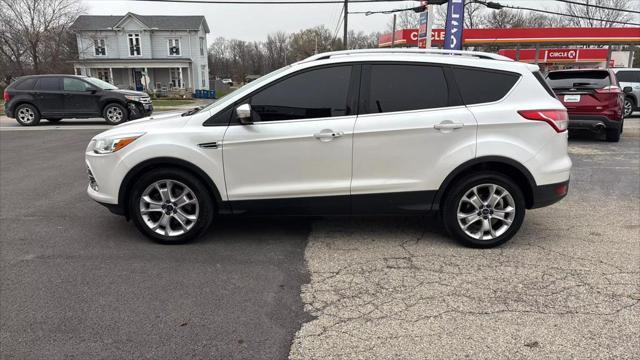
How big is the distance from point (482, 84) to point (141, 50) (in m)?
44.8

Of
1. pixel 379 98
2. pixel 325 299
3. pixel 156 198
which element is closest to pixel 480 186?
pixel 379 98

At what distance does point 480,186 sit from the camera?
4.46m

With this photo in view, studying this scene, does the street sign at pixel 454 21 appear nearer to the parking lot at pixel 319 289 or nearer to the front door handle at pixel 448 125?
the parking lot at pixel 319 289

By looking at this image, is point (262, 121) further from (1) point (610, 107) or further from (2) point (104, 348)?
(1) point (610, 107)

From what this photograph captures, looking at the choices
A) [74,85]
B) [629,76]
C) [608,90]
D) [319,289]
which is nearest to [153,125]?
[319,289]

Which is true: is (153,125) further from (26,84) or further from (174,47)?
(174,47)

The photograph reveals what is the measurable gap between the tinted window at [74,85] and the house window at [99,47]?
3120 centimetres

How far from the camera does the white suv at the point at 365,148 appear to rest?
4.36 meters

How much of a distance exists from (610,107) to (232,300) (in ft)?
32.4

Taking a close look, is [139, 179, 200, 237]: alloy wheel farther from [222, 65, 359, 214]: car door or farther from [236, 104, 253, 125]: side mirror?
[236, 104, 253, 125]: side mirror

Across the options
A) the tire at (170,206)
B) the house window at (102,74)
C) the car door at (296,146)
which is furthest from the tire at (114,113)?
the house window at (102,74)

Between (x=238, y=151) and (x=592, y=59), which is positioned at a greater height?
(x=592, y=59)

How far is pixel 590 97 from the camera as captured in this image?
33.6ft

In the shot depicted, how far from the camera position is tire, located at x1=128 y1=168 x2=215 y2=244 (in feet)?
14.7
